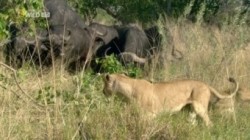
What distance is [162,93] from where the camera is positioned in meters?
8.20

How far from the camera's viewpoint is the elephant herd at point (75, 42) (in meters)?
11.9

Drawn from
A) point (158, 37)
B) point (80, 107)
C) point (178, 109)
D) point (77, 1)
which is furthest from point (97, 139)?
point (77, 1)

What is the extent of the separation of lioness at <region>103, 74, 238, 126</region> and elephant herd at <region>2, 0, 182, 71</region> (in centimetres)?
312

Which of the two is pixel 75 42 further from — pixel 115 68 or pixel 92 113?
pixel 92 113

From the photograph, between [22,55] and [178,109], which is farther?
[22,55]

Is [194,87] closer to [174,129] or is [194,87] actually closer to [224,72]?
[174,129]

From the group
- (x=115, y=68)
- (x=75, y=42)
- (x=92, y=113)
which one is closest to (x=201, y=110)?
(x=92, y=113)

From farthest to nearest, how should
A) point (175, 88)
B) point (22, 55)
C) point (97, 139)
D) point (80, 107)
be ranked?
point (22, 55), point (175, 88), point (80, 107), point (97, 139)

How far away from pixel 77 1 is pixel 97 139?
46.6ft

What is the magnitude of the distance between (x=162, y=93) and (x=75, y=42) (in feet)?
19.0

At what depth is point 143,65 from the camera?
39.6ft

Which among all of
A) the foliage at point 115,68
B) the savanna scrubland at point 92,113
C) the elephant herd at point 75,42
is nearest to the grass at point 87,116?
the savanna scrubland at point 92,113

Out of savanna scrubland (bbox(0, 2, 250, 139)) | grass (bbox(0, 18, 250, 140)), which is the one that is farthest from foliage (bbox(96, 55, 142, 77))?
grass (bbox(0, 18, 250, 140))

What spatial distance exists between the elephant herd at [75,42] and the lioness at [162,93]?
3120 millimetres
